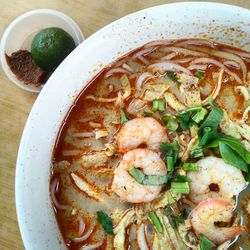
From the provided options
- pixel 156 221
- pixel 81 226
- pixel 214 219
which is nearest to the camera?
Result: pixel 214 219

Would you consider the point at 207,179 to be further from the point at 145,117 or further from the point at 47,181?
the point at 47,181

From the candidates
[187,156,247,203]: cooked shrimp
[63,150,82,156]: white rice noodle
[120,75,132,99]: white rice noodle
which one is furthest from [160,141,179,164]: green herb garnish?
[63,150,82,156]: white rice noodle

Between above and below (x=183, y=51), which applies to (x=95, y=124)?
below

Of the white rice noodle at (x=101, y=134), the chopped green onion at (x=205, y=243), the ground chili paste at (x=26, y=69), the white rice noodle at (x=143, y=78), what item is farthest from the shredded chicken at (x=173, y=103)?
the ground chili paste at (x=26, y=69)

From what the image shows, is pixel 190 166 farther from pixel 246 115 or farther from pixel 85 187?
pixel 85 187

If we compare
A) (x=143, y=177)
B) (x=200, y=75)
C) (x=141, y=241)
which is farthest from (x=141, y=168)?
(x=200, y=75)

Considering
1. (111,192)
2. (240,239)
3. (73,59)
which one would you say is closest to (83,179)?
(111,192)

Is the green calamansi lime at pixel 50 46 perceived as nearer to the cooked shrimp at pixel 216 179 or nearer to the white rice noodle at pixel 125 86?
the white rice noodle at pixel 125 86
